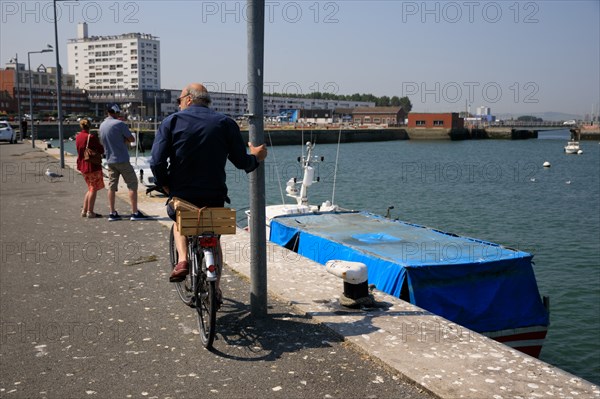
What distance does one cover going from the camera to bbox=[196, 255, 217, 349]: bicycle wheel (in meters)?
5.15

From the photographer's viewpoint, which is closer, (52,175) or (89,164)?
(89,164)

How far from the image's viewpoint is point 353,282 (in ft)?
20.2

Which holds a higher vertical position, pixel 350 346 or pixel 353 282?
pixel 353 282

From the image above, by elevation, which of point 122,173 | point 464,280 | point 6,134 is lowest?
point 464,280

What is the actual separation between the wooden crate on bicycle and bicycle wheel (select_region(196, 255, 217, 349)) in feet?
0.94

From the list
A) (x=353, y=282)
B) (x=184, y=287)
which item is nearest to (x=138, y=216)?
(x=184, y=287)

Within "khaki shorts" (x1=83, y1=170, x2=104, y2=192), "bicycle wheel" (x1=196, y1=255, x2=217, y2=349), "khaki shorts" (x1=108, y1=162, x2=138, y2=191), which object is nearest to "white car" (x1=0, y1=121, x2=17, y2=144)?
"khaki shorts" (x1=83, y1=170, x2=104, y2=192)

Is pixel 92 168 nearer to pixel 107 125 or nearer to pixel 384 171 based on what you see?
pixel 107 125

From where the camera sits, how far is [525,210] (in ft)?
111

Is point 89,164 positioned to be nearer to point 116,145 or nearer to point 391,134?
point 116,145

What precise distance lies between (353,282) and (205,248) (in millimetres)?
Answer: 1644

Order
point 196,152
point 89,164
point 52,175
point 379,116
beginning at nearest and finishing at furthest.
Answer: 1. point 196,152
2. point 89,164
3. point 52,175
4. point 379,116

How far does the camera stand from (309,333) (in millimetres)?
5660

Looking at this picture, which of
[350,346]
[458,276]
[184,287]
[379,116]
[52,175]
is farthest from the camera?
[379,116]
